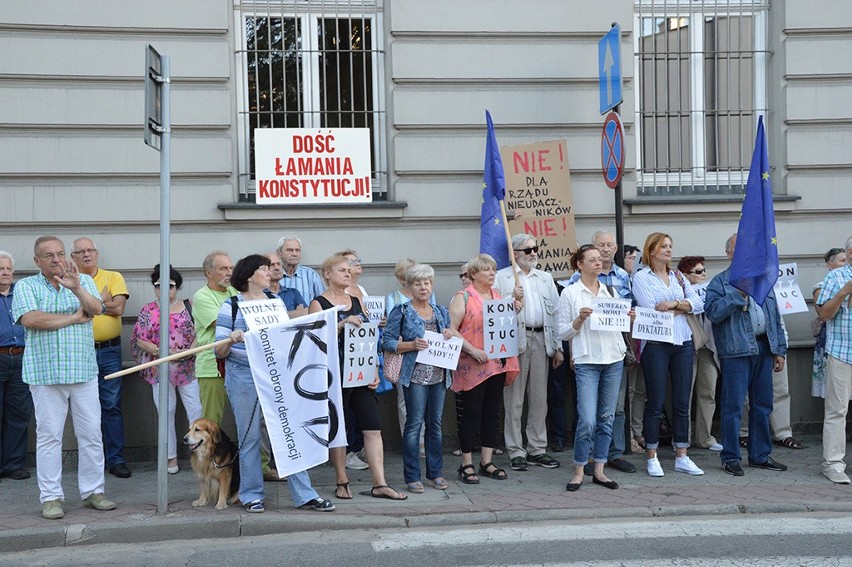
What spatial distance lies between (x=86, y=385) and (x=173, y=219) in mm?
2692

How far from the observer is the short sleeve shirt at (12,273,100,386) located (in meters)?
7.43

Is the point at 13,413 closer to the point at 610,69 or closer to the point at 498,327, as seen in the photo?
the point at 498,327

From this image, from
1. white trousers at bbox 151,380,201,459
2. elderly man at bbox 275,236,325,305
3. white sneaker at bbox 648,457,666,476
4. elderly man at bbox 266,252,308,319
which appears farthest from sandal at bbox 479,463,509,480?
white trousers at bbox 151,380,201,459

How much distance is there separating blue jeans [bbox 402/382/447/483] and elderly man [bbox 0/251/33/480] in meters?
3.42

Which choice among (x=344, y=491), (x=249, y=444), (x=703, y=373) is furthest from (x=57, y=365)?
(x=703, y=373)

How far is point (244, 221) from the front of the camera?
32.9ft

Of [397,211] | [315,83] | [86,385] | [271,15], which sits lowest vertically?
[86,385]

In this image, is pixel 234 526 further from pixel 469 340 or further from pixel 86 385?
pixel 469 340

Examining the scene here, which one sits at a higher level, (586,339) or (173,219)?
(173,219)

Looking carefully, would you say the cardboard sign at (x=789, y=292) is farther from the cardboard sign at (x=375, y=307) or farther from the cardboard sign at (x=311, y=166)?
the cardboard sign at (x=311, y=166)

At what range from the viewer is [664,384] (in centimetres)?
887

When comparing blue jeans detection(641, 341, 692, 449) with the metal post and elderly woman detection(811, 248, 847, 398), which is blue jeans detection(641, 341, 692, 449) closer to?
elderly woman detection(811, 248, 847, 398)

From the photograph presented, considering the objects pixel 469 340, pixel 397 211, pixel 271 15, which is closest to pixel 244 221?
pixel 397 211

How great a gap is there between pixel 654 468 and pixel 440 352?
2180 mm
